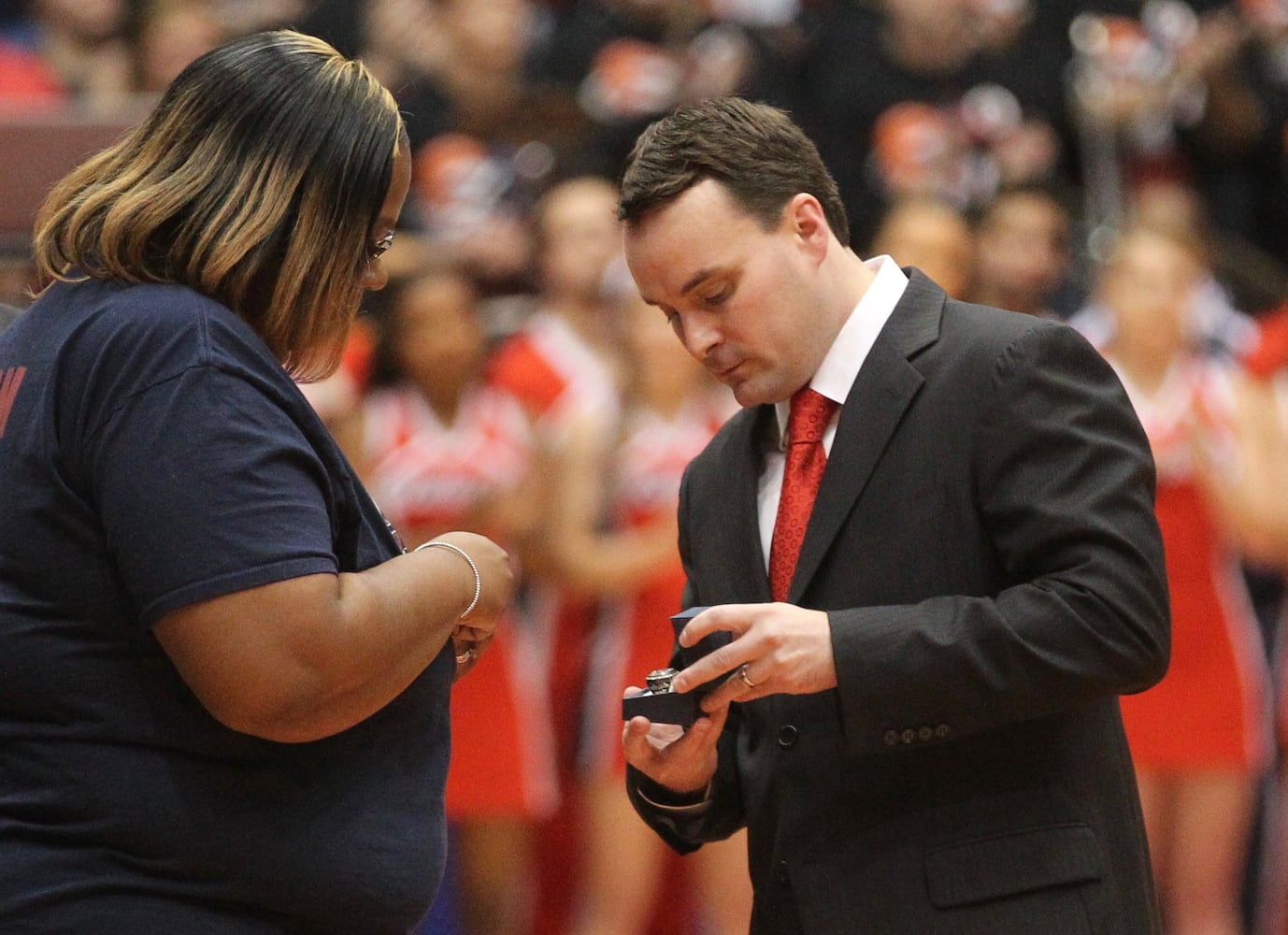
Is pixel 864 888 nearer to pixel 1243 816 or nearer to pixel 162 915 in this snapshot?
pixel 162 915

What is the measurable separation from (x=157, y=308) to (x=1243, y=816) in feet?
14.2

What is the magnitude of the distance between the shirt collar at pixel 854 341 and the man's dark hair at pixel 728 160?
0.15 m

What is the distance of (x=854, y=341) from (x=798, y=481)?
0.20 metres

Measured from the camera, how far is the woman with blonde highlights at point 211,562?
1.70m

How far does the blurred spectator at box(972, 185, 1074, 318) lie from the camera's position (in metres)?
5.83

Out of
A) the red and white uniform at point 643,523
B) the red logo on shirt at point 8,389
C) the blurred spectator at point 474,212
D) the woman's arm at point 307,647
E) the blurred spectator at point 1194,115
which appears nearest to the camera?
the woman's arm at point 307,647

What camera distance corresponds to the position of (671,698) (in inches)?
80.3

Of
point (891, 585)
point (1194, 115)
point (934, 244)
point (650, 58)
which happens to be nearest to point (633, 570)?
point (934, 244)

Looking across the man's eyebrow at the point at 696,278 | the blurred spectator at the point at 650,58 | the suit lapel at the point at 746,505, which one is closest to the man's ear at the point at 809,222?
the man's eyebrow at the point at 696,278

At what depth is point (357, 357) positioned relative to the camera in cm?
537

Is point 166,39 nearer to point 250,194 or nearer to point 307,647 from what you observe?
point 250,194

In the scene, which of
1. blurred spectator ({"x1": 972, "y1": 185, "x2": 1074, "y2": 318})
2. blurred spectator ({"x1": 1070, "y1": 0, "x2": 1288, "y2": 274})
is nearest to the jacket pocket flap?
blurred spectator ({"x1": 972, "y1": 185, "x2": 1074, "y2": 318})

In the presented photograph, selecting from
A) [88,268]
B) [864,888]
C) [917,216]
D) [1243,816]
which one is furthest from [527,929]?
[88,268]

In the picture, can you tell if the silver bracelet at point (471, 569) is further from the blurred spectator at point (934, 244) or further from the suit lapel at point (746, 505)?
the blurred spectator at point (934, 244)
